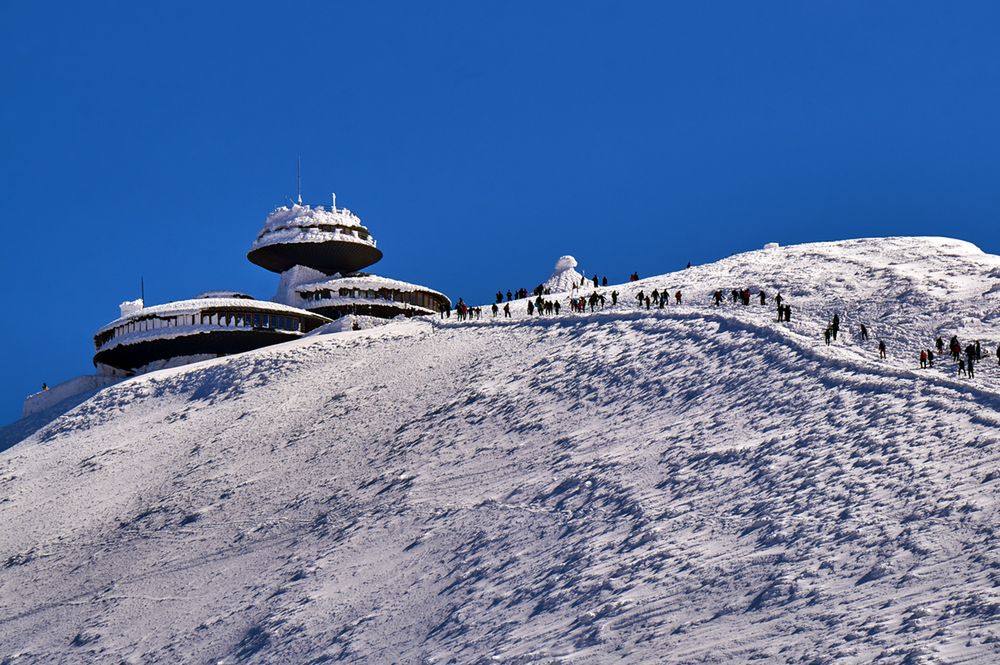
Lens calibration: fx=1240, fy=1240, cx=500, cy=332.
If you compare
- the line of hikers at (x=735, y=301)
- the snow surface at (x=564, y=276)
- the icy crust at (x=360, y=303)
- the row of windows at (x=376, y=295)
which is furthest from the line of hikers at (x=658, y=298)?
the row of windows at (x=376, y=295)

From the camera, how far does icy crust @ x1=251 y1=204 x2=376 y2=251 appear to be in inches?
3295

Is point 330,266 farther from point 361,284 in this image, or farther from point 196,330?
point 196,330

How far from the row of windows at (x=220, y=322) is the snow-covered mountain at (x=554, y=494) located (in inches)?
362

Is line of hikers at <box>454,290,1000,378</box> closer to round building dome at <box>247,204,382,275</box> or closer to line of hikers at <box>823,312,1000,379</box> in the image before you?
line of hikers at <box>823,312,1000,379</box>

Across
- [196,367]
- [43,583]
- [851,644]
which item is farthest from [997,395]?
[196,367]

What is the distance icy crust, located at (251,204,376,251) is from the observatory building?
68mm

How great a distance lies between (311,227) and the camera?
278 ft

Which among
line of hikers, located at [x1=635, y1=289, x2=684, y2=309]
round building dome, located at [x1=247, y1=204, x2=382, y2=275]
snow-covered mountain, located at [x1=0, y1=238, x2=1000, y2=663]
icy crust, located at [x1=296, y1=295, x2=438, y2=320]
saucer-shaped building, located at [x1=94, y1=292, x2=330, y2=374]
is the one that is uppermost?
round building dome, located at [x1=247, y1=204, x2=382, y2=275]

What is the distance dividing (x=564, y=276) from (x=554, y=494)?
46.8m

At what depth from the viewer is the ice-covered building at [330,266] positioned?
77.7 meters

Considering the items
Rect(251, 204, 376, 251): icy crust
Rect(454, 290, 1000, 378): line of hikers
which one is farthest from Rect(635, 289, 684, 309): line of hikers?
Rect(251, 204, 376, 251): icy crust

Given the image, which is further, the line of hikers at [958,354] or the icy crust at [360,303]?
the icy crust at [360,303]

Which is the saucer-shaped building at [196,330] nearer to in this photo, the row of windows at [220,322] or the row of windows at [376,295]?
the row of windows at [220,322]

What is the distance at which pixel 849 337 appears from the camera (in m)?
42.8
